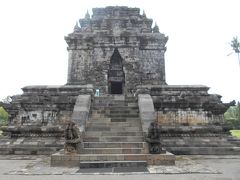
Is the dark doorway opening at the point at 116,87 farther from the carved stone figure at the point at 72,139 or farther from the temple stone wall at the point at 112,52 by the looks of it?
the carved stone figure at the point at 72,139

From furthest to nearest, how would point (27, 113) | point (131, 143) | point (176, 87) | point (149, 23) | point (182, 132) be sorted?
point (149, 23), point (176, 87), point (27, 113), point (182, 132), point (131, 143)

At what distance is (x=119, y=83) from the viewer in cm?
2108

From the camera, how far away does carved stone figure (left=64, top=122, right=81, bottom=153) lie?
8.80m

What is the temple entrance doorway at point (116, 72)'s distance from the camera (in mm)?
20812

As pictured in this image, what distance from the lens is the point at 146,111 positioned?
11.6 metres

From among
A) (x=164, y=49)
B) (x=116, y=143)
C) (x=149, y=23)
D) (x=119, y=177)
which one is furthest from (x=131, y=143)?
(x=149, y=23)

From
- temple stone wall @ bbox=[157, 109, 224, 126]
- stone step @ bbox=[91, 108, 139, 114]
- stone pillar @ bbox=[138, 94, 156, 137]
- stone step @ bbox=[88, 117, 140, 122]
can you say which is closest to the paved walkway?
stone pillar @ bbox=[138, 94, 156, 137]

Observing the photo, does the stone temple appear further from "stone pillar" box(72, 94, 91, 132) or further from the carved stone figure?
the carved stone figure

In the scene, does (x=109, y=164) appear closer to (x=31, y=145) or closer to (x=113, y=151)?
(x=113, y=151)

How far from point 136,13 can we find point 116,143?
15649mm

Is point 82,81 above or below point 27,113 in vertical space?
above

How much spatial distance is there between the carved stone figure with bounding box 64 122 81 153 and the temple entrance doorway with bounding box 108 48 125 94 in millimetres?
11719

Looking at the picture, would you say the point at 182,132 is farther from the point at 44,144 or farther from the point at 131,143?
the point at 44,144

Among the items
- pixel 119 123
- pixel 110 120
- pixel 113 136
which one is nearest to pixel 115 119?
pixel 110 120
